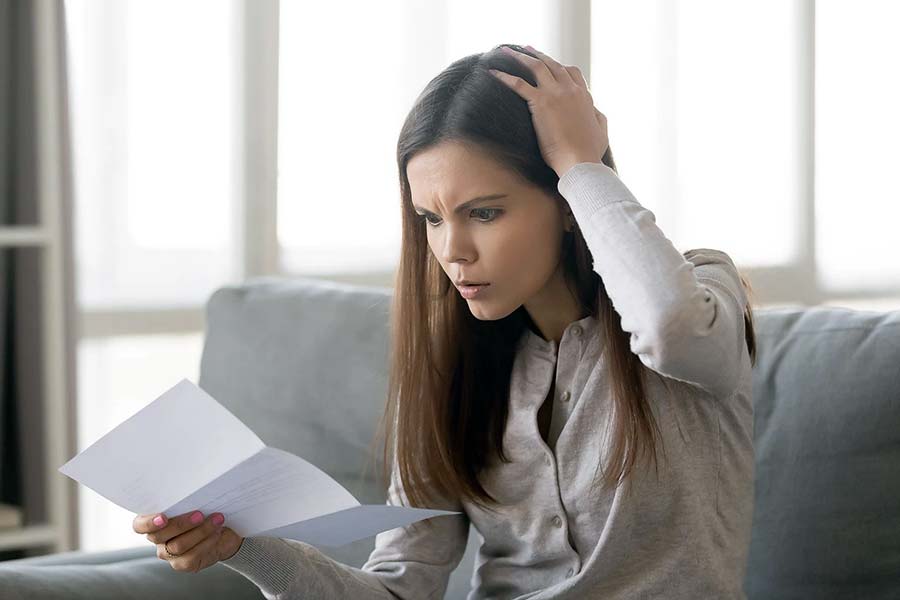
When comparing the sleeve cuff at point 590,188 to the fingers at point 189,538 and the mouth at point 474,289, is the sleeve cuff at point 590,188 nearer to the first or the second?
the mouth at point 474,289

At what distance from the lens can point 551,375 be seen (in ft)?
4.63

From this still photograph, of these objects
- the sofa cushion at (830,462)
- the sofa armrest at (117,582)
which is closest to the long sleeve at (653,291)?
the sofa cushion at (830,462)

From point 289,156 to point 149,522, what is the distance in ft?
5.93

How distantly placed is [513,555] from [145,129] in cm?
151

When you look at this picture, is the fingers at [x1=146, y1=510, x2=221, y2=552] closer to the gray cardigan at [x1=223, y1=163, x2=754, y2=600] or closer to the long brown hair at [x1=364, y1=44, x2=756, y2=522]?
the gray cardigan at [x1=223, y1=163, x2=754, y2=600]

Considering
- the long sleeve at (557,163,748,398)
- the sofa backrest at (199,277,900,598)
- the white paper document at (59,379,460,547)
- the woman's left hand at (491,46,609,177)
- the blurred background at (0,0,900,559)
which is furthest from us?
the blurred background at (0,0,900,559)

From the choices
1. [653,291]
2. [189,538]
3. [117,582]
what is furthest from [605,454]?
[117,582]

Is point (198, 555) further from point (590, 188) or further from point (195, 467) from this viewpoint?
point (590, 188)

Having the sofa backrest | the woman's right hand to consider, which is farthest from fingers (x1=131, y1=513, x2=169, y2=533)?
the sofa backrest

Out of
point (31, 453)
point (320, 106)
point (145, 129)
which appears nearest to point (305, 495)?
point (31, 453)

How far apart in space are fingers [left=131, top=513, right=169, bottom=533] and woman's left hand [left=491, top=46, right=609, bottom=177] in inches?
20.2

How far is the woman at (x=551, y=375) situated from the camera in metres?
1.20

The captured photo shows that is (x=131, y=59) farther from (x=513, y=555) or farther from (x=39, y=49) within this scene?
(x=513, y=555)

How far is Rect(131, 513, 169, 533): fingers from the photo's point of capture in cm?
112
